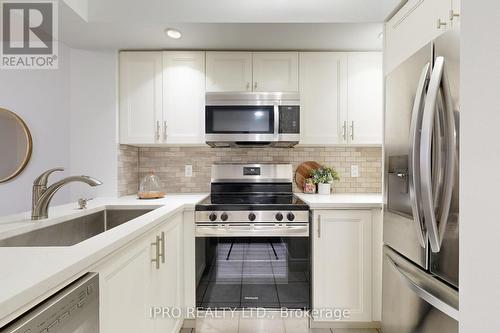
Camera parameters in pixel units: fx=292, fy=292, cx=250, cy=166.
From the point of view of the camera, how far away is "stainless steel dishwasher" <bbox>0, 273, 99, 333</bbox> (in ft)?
2.02

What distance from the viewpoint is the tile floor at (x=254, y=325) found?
2.07 meters

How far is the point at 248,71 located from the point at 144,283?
1.81m

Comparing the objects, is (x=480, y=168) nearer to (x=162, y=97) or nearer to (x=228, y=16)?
(x=228, y=16)

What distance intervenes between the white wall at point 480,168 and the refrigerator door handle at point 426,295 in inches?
26.7

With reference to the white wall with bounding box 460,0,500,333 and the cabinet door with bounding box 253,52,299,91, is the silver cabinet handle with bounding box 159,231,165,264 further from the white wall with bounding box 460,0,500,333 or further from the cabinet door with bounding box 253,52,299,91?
the cabinet door with bounding box 253,52,299,91

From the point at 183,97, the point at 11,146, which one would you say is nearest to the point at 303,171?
the point at 183,97

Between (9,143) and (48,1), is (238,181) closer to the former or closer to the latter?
(48,1)

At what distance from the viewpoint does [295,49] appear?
8.07 feet

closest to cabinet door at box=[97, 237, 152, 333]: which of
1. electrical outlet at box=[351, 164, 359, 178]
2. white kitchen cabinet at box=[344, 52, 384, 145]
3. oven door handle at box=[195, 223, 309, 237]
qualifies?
oven door handle at box=[195, 223, 309, 237]

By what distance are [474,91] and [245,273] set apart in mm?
1894

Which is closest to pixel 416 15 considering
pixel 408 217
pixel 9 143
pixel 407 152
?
pixel 407 152

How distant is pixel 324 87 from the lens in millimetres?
2465
